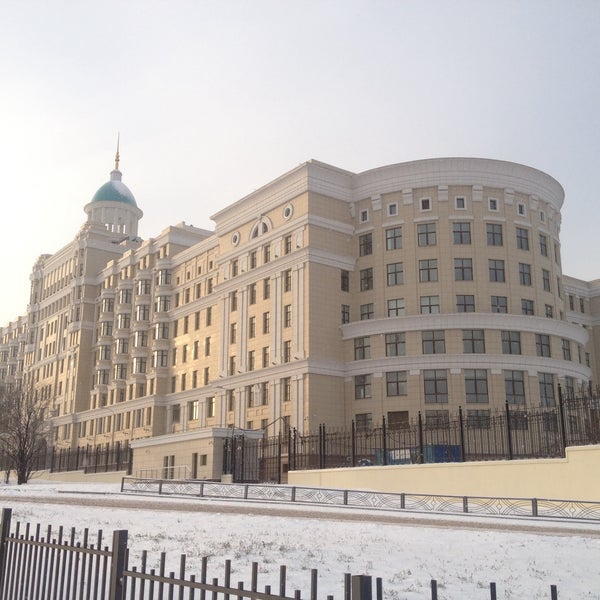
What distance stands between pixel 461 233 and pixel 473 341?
807 cm

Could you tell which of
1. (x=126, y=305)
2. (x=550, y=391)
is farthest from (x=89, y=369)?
(x=550, y=391)

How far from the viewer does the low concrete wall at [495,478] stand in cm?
2197

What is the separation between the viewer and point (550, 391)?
52.0 metres

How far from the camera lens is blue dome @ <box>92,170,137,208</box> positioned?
102562mm

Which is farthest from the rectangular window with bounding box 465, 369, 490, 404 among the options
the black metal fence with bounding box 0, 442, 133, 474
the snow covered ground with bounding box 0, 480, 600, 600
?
the snow covered ground with bounding box 0, 480, 600, 600

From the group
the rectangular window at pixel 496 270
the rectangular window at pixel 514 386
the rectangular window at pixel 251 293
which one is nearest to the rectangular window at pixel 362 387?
the rectangular window at pixel 514 386

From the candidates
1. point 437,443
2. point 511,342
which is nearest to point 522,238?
point 511,342

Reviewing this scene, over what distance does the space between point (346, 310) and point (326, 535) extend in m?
41.0

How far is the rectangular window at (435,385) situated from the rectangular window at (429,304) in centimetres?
446

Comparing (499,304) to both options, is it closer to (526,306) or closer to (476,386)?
(526,306)

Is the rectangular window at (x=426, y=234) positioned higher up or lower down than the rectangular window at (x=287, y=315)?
higher up

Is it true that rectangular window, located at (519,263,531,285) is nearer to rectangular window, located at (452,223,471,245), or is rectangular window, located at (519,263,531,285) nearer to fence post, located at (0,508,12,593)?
rectangular window, located at (452,223,471,245)

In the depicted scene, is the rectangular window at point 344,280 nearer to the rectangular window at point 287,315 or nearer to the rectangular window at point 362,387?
the rectangular window at point 287,315

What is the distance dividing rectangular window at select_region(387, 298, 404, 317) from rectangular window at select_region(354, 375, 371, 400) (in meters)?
4.95
